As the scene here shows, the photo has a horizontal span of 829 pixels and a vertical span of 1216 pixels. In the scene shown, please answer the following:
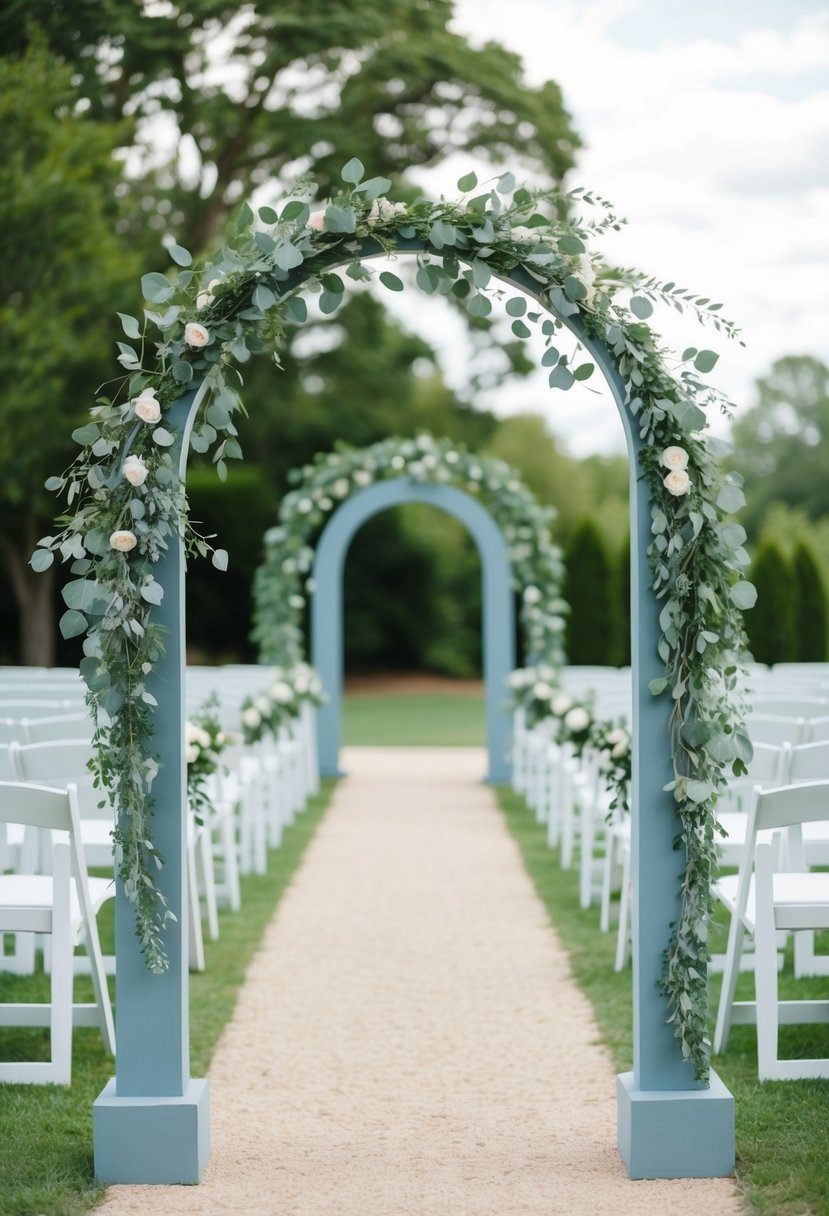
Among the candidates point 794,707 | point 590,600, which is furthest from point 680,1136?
point 590,600

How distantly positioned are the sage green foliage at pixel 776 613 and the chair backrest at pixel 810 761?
45.6 feet

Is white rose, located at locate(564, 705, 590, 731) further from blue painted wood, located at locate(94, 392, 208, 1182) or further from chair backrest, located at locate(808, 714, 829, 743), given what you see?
blue painted wood, located at locate(94, 392, 208, 1182)

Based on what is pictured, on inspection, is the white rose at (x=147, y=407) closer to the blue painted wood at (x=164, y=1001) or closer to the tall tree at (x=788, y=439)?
the blue painted wood at (x=164, y=1001)

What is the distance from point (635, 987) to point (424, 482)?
29.9 feet

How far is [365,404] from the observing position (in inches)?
965

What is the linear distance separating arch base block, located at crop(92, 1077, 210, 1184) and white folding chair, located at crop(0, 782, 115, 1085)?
57cm

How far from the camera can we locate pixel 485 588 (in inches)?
502

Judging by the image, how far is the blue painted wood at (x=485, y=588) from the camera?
12.5 meters

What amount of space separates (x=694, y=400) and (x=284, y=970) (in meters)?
3.46

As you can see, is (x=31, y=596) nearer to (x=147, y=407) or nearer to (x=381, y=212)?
(x=147, y=407)

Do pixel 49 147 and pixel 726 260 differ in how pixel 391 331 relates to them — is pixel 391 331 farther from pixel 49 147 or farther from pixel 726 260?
pixel 49 147

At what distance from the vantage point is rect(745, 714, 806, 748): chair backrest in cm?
590

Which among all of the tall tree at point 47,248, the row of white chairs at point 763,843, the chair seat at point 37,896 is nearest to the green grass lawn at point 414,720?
the tall tree at point 47,248

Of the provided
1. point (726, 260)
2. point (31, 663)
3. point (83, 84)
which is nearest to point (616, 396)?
point (83, 84)
